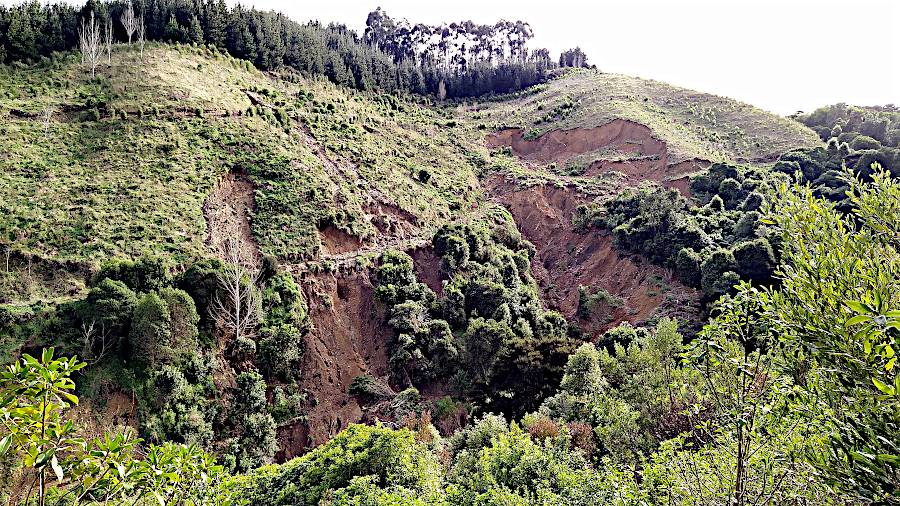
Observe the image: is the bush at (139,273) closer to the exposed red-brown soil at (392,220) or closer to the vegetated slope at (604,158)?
the exposed red-brown soil at (392,220)

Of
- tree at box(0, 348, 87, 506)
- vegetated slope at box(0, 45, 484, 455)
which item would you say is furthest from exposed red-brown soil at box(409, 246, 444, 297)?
tree at box(0, 348, 87, 506)

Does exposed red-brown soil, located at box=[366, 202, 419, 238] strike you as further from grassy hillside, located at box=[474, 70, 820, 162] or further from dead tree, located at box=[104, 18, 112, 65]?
grassy hillside, located at box=[474, 70, 820, 162]

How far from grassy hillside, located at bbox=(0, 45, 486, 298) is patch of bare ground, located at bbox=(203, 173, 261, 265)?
1.49 ft

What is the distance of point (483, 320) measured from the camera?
3134cm

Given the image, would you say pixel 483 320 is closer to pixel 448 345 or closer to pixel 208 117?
pixel 448 345

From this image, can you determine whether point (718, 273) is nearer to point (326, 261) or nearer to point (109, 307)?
point (326, 261)

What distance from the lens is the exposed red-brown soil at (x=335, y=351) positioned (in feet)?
84.0

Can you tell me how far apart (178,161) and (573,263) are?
31.3 metres

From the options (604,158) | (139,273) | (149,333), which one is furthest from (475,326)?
(604,158)

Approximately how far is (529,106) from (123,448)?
235 ft

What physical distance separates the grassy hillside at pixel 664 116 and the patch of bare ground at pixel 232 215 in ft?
123

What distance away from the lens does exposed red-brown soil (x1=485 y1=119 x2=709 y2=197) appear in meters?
49.9

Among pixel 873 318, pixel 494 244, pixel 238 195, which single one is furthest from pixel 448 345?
pixel 873 318

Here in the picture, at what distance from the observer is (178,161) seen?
33219 millimetres
